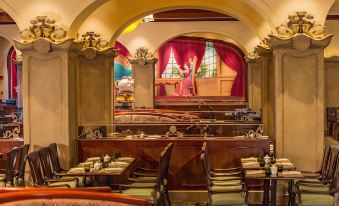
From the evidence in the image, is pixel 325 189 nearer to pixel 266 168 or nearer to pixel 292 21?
pixel 266 168

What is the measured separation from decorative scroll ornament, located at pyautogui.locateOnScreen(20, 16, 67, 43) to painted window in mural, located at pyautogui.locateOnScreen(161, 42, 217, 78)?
14.9m

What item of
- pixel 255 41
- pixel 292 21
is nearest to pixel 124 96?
pixel 255 41

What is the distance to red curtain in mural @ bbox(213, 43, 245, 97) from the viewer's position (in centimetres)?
2267

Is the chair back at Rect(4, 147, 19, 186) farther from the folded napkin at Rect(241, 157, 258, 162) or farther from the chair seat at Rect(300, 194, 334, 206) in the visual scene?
the chair seat at Rect(300, 194, 334, 206)

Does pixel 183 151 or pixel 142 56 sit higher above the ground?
pixel 142 56

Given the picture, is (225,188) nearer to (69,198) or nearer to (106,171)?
(106,171)

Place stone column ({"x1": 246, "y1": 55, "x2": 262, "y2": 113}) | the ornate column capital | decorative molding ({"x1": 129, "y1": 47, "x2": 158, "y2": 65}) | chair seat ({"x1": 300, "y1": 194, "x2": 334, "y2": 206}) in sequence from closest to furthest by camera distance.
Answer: chair seat ({"x1": 300, "y1": 194, "x2": 334, "y2": 206}) → the ornate column capital → stone column ({"x1": 246, "y1": 55, "x2": 262, "y2": 113}) → decorative molding ({"x1": 129, "y1": 47, "x2": 158, "y2": 65})

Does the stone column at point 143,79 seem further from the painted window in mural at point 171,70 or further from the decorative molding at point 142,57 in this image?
the painted window in mural at point 171,70

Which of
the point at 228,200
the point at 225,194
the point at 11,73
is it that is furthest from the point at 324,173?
the point at 11,73

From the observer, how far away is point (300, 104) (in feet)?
27.5

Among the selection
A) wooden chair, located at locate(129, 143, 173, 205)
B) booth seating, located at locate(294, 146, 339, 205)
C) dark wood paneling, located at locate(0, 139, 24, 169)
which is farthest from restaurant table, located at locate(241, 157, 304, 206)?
dark wood paneling, located at locate(0, 139, 24, 169)

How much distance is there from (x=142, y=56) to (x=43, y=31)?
8.11 meters

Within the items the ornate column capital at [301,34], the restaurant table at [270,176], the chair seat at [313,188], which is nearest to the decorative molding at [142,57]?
the ornate column capital at [301,34]

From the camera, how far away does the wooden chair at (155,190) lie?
264 inches
